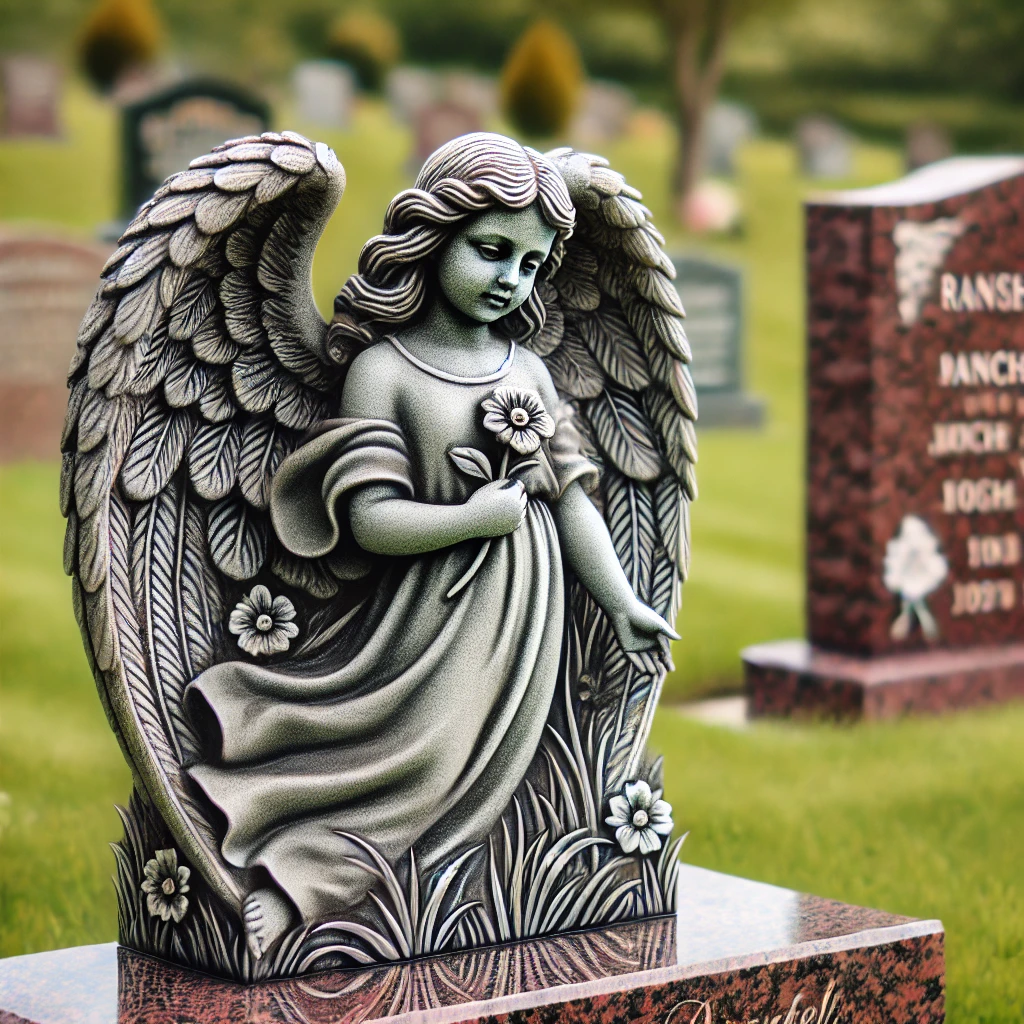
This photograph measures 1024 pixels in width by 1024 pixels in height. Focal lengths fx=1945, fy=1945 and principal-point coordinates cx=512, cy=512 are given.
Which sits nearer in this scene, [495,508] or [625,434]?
[495,508]

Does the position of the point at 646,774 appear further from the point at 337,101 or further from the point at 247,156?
the point at 337,101

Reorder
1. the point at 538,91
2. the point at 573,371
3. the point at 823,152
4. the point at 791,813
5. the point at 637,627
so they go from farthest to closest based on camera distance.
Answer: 1. the point at 823,152
2. the point at 538,91
3. the point at 791,813
4. the point at 573,371
5. the point at 637,627

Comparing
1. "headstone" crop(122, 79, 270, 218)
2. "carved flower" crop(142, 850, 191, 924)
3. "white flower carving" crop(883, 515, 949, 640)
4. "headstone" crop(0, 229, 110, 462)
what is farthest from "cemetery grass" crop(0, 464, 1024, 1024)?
"headstone" crop(122, 79, 270, 218)

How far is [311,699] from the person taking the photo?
3900 millimetres

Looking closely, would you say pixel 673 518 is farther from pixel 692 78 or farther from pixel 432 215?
pixel 692 78

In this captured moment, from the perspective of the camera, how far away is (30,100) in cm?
1966

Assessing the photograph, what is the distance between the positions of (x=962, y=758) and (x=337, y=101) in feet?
51.4

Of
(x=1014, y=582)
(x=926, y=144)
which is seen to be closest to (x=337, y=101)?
(x=926, y=144)

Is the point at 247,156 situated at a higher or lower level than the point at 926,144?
lower

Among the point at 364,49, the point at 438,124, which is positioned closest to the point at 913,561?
the point at 438,124

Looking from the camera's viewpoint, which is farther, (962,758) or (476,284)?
(962,758)

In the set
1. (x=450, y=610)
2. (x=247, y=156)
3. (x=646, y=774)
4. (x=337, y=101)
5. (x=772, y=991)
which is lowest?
(x=772, y=991)

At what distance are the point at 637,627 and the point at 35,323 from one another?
26.0 feet

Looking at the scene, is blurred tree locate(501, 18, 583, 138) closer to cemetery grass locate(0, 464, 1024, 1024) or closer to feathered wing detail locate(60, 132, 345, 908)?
cemetery grass locate(0, 464, 1024, 1024)
